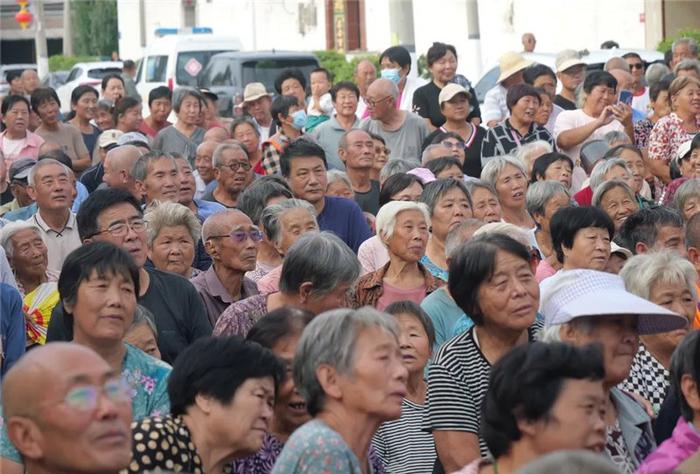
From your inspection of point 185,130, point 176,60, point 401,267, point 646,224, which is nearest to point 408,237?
point 401,267

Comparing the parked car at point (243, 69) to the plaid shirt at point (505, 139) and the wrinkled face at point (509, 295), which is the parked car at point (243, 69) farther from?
the wrinkled face at point (509, 295)

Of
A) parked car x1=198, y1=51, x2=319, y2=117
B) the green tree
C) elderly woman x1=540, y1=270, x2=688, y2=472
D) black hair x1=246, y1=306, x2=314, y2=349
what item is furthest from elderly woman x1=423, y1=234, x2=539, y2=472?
the green tree

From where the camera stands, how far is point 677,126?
44.5ft

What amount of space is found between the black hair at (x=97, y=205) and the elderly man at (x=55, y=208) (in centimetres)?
173

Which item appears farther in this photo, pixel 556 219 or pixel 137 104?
pixel 137 104

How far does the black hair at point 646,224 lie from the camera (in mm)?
9711

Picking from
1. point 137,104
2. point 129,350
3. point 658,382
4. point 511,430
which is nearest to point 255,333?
point 129,350

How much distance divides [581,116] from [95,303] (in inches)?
330

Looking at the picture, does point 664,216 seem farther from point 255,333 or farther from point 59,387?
point 59,387

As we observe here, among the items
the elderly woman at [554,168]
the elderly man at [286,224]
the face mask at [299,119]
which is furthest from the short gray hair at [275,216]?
the face mask at [299,119]

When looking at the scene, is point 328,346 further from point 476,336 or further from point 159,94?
point 159,94

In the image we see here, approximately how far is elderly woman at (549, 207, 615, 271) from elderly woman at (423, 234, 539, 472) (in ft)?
6.34

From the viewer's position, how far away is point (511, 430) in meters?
5.21

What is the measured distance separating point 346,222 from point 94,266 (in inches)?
165
